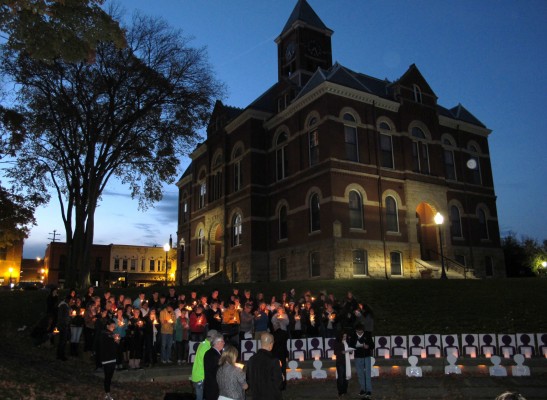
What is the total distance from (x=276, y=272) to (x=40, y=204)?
648 inches

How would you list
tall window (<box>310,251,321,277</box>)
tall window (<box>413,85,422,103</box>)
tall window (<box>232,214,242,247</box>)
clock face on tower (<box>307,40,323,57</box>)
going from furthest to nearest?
clock face on tower (<box>307,40,323,57</box>)
tall window (<box>232,214,242,247</box>)
tall window (<box>413,85,422,103</box>)
tall window (<box>310,251,321,277</box>)

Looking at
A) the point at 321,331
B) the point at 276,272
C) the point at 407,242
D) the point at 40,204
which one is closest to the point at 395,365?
the point at 321,331

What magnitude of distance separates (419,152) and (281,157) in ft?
33.2

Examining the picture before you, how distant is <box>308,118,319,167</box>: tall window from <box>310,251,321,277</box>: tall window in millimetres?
6229

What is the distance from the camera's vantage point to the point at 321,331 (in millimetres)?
17172

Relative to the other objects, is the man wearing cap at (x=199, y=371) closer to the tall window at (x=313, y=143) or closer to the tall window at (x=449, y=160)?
the tall window at (x=313, y=143)

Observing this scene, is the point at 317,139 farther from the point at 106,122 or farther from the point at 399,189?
the point at 106,122

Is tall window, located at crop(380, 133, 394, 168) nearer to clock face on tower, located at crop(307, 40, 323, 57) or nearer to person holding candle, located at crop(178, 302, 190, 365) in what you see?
clock face on tower, located at crop(307, 40, 323, 57)

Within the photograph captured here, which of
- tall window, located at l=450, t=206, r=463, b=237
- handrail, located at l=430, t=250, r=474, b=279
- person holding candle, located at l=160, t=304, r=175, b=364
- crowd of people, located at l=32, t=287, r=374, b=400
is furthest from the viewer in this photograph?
tall window, located at l=450, t=206, r=463, b=237

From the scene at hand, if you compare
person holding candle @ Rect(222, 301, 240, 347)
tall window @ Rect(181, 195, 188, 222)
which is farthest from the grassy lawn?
tall window @ Rect(181, 195, 188, 222)

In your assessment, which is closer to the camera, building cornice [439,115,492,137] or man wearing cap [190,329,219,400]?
man wearing cap [190,329,219,400]

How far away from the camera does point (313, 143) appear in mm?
32594

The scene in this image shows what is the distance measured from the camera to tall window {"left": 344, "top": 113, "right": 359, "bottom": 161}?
3182cm

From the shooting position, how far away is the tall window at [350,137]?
3182cm
